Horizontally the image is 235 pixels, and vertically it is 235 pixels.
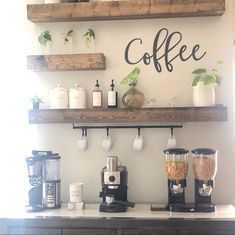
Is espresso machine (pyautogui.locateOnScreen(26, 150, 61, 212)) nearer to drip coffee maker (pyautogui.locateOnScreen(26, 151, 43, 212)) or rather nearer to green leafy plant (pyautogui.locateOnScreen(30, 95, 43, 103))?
drip coffee maker (pyautogui.locateOnScreen(26, 151, 43, 212))

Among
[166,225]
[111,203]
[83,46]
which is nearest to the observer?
[166,225]

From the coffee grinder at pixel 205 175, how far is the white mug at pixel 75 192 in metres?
0.83

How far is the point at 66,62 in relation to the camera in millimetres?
3035

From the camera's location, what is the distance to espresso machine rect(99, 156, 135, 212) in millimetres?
2736

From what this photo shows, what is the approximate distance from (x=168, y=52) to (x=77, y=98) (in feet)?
2.58

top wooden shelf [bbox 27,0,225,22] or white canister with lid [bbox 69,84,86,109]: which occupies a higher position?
top wooden shelf [bbox 27,0,225,22]

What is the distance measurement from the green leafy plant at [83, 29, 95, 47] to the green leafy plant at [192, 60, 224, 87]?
83 cm

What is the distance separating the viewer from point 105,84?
3141 millimetres

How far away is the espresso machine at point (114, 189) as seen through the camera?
8.98 feet

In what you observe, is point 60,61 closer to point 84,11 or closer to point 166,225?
point 84,11

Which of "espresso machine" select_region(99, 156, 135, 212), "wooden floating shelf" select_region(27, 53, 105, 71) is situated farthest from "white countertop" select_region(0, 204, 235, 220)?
"wooden floating shelf" select_region(27, 53, 105, 71)

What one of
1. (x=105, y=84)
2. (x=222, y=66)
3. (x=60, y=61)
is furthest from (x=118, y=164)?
(x=222, y=66)

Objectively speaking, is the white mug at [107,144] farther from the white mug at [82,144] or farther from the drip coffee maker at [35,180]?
the drip coffee maker at [35,180]

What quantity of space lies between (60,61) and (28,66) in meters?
0.26
